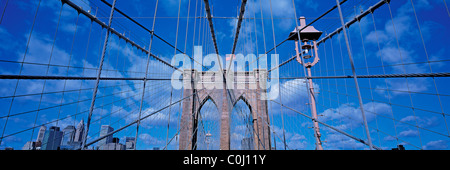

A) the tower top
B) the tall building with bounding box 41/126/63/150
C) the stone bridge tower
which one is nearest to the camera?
the tall building with bounding box 41/126/63/150

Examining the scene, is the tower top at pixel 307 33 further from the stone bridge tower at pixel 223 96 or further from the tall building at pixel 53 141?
the tall building at pixel 53 141

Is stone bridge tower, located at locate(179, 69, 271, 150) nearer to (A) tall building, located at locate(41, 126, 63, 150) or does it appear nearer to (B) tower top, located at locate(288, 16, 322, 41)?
(B) tower top, located at locate(288, 16, 322, 41)

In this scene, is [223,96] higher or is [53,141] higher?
[223,96]

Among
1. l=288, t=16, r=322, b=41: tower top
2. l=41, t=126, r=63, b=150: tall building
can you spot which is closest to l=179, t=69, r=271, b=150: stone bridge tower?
l=288, t=16, r=322, b=41: tower top

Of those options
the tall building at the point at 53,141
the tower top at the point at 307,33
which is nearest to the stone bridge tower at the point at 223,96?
the tower top at the point at 307,33

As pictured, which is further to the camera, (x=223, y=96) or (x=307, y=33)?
(x=223, y=96)

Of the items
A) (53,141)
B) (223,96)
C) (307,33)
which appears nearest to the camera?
(53,141)

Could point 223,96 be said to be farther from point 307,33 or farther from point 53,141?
point 53,141

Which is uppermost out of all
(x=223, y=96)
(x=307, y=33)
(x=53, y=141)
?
(x=307, y=33)

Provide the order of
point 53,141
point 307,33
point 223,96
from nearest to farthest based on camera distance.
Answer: point 53,141, point 307,33, point 223,96

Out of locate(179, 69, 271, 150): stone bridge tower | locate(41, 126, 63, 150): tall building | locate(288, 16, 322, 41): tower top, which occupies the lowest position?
locate(41, 126, 63, 150): tall building

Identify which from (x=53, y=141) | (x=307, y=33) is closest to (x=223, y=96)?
(x=307, y=33)
